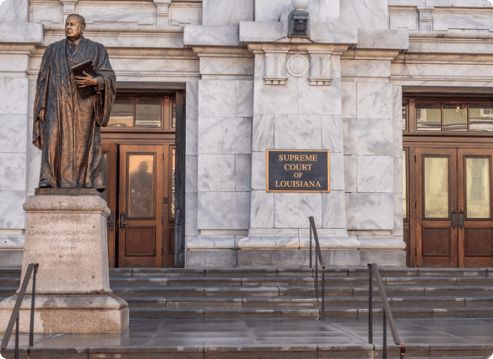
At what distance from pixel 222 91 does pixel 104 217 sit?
5595mm

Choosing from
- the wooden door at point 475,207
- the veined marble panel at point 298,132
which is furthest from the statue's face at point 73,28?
the wooden door at point 475,207

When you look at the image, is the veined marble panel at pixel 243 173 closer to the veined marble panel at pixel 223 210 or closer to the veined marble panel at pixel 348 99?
the veined marble panel at pixel 223 210

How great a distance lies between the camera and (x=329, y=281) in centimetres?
1130

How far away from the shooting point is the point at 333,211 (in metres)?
13.0

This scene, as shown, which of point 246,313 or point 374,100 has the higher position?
point 374,100

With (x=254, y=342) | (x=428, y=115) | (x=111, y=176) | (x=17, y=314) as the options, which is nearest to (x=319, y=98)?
(x=428, y=115)

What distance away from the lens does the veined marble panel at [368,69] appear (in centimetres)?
1370

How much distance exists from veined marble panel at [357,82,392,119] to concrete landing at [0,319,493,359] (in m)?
5.66

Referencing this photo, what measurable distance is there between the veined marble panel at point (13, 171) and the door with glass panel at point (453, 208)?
8.33m

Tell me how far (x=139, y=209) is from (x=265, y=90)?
3842mm

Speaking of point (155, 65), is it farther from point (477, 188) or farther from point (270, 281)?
point (477, 188)

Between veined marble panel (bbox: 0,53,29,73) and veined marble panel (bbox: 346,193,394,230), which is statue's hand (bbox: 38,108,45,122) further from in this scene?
veined marble panel (bbox: 346,193,394,230)

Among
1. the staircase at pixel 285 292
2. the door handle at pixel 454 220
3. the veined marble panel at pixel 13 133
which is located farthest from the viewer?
the door handle at pixel 454 220

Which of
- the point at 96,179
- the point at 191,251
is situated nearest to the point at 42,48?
the point at 191,251
